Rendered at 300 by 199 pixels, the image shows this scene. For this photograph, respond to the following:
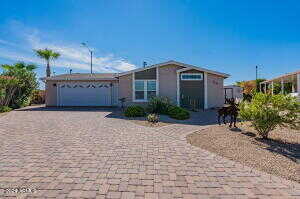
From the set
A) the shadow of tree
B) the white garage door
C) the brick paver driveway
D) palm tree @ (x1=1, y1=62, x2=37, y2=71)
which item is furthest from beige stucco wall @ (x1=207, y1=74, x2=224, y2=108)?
palm tree @ (x1=1, y1=62, x2=37, y2=71)

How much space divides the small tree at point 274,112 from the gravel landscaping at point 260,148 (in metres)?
A: 0.57

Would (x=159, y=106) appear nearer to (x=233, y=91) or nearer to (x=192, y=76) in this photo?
(x=192, y=76)

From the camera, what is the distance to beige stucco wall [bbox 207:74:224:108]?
1720cm

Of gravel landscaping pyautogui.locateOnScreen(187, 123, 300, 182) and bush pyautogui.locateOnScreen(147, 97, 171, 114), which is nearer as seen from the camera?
gravel landscaping pyautogui.locateOnScreen(187, 123, 300, 182)

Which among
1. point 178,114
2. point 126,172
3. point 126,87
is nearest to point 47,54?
point 126,87

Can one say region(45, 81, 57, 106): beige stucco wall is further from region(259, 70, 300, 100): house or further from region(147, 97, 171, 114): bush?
region(259, 70, 300, 100): house

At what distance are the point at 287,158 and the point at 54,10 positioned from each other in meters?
12.2

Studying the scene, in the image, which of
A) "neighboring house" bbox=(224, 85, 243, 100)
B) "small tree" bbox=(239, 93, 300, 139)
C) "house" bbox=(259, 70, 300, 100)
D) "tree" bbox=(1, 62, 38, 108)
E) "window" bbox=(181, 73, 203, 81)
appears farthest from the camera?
"neighboring house" bbox=(224, 85, 243, 100)

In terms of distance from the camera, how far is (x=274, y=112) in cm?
639

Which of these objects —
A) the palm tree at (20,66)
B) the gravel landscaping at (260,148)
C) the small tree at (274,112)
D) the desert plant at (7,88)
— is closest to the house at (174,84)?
the gravel landscaping at (260,148)

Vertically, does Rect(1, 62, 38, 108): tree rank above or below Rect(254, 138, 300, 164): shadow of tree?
above

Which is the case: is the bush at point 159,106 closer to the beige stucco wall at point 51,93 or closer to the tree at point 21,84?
the beige stucco wall at point 51,93

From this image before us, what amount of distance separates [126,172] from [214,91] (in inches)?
597

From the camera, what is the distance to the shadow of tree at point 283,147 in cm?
514
